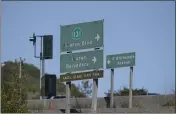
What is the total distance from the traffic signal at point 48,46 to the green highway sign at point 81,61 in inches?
60.9

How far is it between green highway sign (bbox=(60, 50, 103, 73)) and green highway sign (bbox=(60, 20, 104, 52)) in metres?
0.28

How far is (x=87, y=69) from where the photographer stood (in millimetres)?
18453

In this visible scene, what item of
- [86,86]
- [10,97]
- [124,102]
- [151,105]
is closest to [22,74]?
[10,97]

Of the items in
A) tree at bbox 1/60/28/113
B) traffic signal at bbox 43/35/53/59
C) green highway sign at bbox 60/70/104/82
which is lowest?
tree at bbox 1/60/28/113

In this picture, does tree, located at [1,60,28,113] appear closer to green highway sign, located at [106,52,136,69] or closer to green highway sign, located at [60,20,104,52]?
green highway sign, located at [60,20,104,52]

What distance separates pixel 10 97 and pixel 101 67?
3.64 meters

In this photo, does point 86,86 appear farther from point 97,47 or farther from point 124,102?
point 97,47

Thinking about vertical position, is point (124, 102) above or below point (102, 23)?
below


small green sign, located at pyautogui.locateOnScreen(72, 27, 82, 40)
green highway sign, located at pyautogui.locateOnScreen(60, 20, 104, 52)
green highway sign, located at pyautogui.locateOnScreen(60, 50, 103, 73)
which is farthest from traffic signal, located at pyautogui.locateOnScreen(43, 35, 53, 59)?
small green sign, located at pyautogui.locateOnScreen(72, 27, 82, 40)

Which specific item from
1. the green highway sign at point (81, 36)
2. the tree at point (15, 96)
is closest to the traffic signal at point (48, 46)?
the green highway sign at point (81, 36)

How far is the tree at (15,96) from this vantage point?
1656 centimetres

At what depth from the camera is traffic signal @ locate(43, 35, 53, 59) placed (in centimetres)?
2019

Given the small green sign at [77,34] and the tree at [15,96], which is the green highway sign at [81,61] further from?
the tree at [15,96]

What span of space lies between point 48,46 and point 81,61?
251 centimetres
